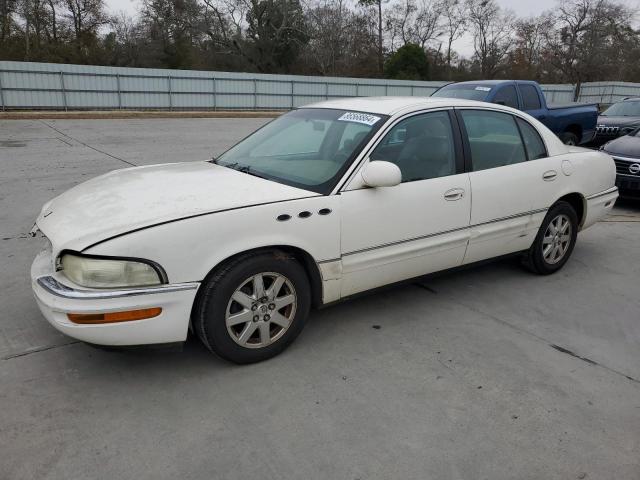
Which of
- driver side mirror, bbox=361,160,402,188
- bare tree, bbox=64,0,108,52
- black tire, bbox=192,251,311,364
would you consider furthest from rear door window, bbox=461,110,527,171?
bare tree, bbox=64,0,108,52

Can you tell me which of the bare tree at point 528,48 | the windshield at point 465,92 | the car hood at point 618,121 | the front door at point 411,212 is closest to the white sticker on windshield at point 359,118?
the front door at point 411,212

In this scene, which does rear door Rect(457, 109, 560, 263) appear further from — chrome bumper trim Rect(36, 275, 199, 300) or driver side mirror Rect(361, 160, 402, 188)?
chrome bumper trim Rect(36, 275, 199, 300)

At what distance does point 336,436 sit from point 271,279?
1.00m

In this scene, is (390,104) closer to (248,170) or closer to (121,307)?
(248,170)

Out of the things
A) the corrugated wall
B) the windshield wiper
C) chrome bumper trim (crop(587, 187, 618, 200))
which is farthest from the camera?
the corrugated wall

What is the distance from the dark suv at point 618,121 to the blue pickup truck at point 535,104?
0.36 m

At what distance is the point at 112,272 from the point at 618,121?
12.7 metres

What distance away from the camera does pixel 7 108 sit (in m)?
21.2

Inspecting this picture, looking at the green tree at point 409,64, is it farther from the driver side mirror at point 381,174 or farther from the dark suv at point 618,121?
the driver side mirror at point 381,174

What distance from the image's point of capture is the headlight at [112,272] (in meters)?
2.74

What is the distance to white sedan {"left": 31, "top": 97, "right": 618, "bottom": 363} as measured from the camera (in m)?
2.79

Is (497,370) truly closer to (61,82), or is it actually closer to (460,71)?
(61,82)

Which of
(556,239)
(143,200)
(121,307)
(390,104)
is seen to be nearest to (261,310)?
(121,307)

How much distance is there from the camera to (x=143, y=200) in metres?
3.14
